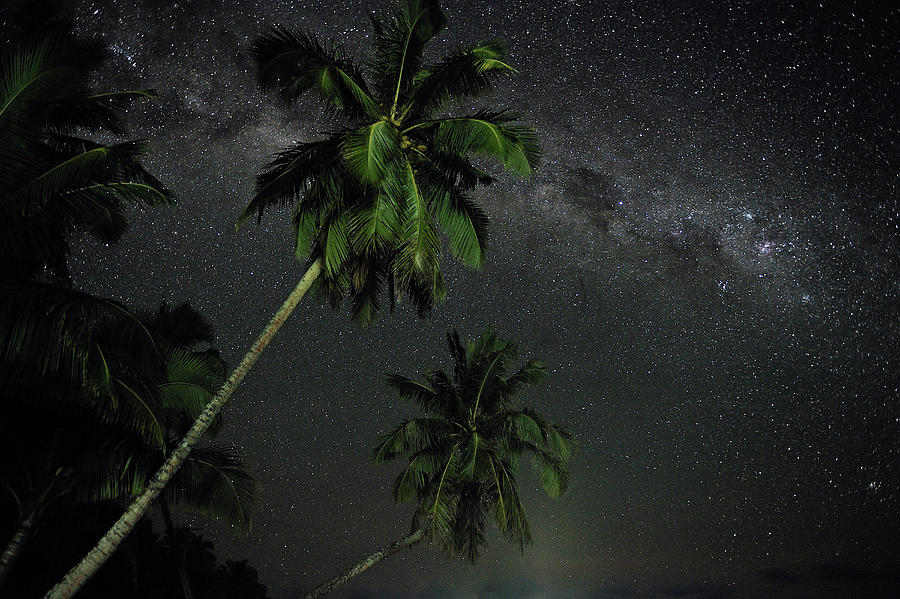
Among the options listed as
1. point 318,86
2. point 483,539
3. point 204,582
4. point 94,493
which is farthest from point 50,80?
point 204,582

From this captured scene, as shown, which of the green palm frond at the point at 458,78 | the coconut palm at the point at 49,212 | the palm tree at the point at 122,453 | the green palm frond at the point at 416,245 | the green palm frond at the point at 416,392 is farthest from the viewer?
the green palm frond at the point at 416,392

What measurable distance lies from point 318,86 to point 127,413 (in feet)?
21.5

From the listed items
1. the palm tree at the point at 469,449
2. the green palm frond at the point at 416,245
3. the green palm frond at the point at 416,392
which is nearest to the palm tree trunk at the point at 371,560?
the palm tree at the point at 469,449

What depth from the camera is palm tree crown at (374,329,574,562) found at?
1570 centimetres

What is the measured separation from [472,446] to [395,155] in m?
9.46

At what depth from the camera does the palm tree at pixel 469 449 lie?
15.7 m

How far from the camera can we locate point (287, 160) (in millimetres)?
10391

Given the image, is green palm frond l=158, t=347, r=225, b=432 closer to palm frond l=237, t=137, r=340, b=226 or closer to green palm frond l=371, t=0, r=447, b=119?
palm frond l=237, t=137, r=340, b=226

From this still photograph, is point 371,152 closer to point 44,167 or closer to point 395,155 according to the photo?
point 395,155

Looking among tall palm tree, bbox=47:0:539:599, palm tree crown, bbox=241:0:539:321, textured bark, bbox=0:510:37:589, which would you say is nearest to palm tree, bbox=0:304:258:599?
textured bark, bbox=0:510:37:589

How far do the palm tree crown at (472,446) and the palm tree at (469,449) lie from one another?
0.03m

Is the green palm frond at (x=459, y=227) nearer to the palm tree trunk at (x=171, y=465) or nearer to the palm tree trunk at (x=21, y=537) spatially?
the palm tree trunk at (x=171, y=465)

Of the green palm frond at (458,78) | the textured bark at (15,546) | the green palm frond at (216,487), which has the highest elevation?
the green palm frond at (458,78)

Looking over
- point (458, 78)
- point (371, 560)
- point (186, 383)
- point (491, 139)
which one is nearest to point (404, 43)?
point (458, 78)
